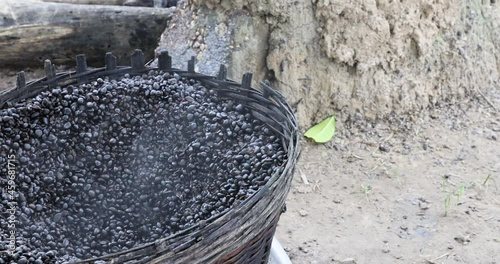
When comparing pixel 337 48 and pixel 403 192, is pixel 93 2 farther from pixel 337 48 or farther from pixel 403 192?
pixel 403 192

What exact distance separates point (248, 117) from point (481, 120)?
1.44 meters

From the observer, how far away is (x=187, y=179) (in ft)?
5.97

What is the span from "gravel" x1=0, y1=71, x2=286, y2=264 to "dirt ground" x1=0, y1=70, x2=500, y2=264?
63 centimetres

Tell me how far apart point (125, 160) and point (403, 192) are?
1138 mm

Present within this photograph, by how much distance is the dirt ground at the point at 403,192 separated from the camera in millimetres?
2293

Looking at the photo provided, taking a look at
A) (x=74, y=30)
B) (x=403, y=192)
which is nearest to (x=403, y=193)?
(x=403, y=192)

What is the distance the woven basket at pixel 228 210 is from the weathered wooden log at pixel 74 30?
1.10m

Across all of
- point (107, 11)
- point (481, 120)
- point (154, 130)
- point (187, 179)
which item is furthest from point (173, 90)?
point (481, 120)

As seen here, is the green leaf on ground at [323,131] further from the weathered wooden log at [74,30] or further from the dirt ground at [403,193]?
the weathered wooden log at [74,30]

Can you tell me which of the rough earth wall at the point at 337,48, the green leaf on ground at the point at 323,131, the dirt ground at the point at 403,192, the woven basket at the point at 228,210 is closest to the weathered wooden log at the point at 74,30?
the rough earth wall at the point at 337,48

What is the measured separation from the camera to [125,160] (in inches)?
74.2

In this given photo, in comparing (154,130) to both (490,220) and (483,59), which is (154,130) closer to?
(490,220)

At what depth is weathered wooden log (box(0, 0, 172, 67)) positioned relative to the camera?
3.03m

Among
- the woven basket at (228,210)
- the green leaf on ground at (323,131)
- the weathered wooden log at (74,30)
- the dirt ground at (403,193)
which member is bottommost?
the dirt ground at (403,193)
